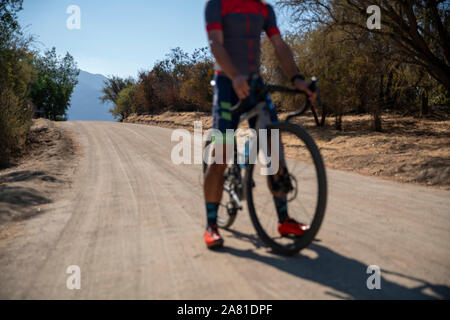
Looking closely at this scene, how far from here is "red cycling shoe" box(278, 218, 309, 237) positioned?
7.80 ft

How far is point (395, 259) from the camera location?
6.98 ft

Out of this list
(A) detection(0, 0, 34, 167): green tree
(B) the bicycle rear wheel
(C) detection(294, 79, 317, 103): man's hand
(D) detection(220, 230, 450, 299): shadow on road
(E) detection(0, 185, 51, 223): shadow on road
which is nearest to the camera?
(D) detection(220, 230, 450, 299): shadow on road

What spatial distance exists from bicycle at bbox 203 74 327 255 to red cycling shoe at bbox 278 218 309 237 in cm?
5

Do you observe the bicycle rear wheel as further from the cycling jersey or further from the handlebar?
the cycling jersey

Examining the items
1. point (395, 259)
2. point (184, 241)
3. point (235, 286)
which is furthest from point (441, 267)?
point (184, 241)

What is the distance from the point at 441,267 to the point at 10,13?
412 inches

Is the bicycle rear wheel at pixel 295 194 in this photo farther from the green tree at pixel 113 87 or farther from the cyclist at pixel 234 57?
the green tree at pixel 113 87

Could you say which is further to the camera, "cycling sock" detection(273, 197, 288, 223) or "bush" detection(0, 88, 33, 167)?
"bush" detection(0, 88, 33, 167)

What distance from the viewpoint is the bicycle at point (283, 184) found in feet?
6.77

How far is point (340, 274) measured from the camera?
1.95 metres

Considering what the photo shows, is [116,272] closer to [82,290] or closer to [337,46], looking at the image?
[82,290]

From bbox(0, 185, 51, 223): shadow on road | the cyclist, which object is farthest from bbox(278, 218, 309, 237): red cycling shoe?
bbox(0, 185, 51, 223): shadow on road

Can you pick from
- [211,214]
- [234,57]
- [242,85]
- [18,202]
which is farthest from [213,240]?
[18,202]

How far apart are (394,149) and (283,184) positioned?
20.9ft
